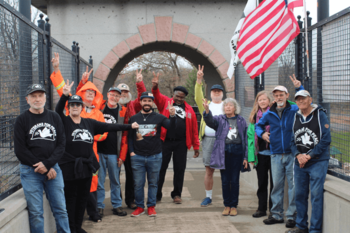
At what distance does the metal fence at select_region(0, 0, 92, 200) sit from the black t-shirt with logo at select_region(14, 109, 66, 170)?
242 millimetres

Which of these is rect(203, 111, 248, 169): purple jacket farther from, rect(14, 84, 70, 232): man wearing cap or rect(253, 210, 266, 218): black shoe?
rect(14, 84, 70, 232): man wearing cap

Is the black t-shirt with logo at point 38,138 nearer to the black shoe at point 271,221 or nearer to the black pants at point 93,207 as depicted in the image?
the black pants at point 93,207

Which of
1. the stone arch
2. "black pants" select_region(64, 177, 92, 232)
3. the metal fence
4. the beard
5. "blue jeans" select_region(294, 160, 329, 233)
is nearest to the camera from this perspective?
the metal fence

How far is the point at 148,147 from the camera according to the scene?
198 inches

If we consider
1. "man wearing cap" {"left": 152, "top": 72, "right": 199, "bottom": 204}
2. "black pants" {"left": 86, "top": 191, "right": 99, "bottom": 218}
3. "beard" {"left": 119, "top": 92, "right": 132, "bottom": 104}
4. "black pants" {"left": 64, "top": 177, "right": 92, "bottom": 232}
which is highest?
"beard" {"left": 119, "top": 92, "right": 132, "bottom": 104}

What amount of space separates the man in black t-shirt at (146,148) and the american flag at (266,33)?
198cm

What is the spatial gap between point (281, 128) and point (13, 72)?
3.47 metres

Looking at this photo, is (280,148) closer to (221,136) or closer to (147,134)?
(221,136)

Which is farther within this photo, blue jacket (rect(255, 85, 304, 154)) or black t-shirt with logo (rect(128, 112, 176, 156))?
black t-shirt with logo (rect(128, 112, 176, 156))

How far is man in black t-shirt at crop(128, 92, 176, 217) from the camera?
16.5 feet

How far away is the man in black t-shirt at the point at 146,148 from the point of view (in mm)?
5031

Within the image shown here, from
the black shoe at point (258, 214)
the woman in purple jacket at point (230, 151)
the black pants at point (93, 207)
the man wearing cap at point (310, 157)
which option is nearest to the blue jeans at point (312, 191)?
the man wearing cap at point (310, 157)

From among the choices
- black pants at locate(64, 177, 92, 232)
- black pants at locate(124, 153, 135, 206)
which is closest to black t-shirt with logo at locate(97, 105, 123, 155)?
black pants at locate(124, 153, 135, 206)

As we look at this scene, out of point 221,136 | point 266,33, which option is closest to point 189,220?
point 221,136
